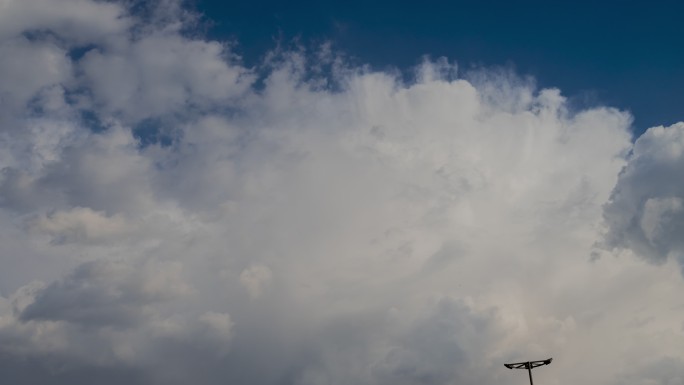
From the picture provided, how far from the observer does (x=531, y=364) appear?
62969 millimetres
